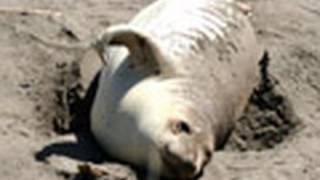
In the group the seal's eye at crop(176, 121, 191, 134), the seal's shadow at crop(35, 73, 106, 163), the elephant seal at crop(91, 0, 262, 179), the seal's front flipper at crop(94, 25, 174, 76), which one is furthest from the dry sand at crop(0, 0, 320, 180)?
the seal's front flipper at crop(94, 25, 174, 76)

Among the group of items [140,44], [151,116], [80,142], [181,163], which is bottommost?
[80,142]

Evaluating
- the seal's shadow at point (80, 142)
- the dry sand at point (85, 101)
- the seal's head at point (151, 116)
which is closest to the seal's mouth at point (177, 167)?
the seal's head at point (151, 116)

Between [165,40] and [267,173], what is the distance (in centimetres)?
72

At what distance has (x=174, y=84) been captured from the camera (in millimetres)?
4316

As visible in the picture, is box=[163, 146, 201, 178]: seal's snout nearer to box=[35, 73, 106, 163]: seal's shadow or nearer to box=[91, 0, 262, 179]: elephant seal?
box=[91, 0, 262, 179]: elephant seal

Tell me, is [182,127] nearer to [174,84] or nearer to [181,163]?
[181,163]

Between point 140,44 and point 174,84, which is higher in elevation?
point 140,44

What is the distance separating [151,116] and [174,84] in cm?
23

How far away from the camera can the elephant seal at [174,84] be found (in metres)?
4.11

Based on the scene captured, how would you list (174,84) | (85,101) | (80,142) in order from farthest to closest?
(85,101), (80,142), (174,84)

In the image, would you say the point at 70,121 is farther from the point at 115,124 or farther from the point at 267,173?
the point at 267,173

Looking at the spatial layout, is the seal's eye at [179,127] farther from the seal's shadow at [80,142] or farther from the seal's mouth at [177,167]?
the seal's shadow at [80,142]

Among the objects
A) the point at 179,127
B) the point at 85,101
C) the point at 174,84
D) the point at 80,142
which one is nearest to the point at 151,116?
the point at 179,127

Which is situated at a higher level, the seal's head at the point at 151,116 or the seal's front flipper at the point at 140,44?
the seal's front flipper at the point at 140,44
